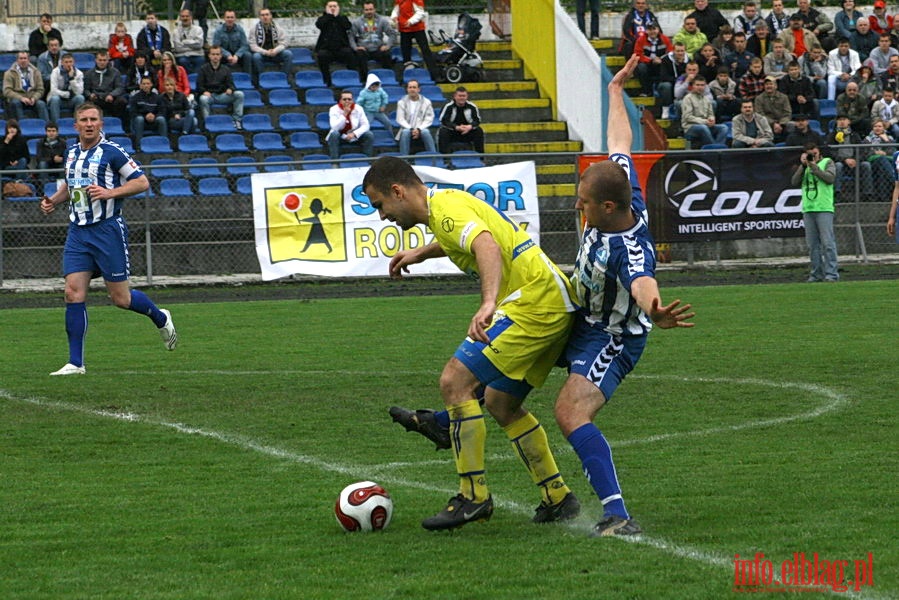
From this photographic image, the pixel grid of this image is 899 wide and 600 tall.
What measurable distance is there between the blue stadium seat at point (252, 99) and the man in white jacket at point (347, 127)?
2574 millimetres

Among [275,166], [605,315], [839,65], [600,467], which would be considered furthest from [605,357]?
[839,65]

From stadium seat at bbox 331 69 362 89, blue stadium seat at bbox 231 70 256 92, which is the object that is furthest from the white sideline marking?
stadium seat at bbox 331 69 362 89

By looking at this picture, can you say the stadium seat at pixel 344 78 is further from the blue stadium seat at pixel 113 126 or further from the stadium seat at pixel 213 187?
the stadium seat at pixel 213 187

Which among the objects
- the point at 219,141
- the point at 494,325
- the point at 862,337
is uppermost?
the point at 219,141

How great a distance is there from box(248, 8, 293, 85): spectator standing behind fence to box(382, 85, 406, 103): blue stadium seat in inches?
86.8

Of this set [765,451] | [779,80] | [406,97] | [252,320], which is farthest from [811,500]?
[779,80]

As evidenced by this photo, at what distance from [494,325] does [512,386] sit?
298 millimetres

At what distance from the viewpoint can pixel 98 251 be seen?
12.1 meters

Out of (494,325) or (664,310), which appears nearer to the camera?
(664,310)

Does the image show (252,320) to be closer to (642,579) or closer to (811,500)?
(811,500)

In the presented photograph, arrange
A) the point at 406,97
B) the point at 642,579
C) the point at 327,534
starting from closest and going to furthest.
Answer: the point at 642,579
the point at 327,534
the point at 406,97

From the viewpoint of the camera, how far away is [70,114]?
81.0ft

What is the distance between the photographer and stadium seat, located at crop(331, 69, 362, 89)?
27156 mm

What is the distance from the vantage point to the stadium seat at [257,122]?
25281mm
